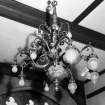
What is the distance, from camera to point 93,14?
11.0 feet

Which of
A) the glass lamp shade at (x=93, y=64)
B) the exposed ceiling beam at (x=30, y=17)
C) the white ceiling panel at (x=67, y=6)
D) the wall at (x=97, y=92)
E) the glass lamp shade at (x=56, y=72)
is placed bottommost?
the glass lamp shade at (x=56, y=72)

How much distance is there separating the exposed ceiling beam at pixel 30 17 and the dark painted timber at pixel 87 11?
0.13 metres

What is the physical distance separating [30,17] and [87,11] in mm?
825

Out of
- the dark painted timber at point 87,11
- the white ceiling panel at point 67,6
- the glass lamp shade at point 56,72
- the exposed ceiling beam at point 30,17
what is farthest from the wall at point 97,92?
the glass lamp shade at point 56,72

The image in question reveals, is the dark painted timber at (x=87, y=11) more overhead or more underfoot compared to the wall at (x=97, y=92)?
more overhead

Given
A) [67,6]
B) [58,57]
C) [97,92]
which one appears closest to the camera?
[58,57]

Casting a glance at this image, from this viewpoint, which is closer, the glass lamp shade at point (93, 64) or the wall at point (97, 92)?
the glass lamp shade at point (93, 64)

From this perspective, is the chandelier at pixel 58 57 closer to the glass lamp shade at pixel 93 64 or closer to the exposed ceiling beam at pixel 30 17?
the glass lamp shade at pixel 93 64

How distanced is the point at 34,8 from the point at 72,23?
673mm

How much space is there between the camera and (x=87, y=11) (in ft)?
10.8

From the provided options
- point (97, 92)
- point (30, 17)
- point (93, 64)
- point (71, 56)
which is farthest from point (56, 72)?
point (97, 92)

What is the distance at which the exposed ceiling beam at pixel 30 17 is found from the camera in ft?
9.93

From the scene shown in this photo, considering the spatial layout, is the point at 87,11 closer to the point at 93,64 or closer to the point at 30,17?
the point at 30,17

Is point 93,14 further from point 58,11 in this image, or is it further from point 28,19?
point 28,19
